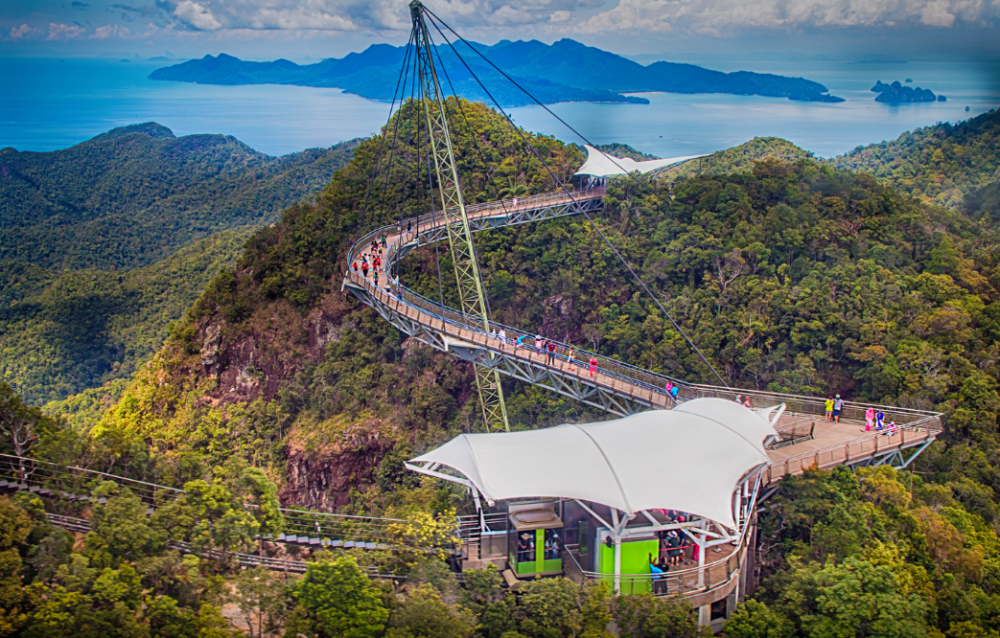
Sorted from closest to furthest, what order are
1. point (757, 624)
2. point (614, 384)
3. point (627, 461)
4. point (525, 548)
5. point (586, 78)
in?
point (757, 624) → point (525, 548) → point (627, 461) → point (614, 384) → point (586, 78)

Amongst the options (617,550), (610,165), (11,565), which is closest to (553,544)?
(617,550)

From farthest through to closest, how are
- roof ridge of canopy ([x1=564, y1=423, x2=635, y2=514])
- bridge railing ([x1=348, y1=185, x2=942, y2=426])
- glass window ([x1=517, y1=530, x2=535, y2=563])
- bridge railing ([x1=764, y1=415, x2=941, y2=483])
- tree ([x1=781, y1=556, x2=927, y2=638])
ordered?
bridge railing ([x1=348, y1=185, x2=942, y2=426]), bridge railing ([x1=764, y1=415, x2=941, y2=483]), glass window ([x1=517, y1=530, x2=535, y2=563]), tree ([x1=781, y1=556, x2=927, y2=638]), roof ridge of canopy ([x1=564, y1=423, x2=635, y2=514])

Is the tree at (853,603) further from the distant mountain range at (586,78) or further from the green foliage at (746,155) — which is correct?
the distant mountain range at (586,78)

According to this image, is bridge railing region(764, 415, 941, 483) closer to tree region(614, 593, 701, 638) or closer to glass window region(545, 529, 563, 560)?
tree region(614, 593, 701, 638)

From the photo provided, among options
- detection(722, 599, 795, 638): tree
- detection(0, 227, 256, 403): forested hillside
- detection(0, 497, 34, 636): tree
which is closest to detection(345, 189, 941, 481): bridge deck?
detection(722, 599, 795, 638): tree

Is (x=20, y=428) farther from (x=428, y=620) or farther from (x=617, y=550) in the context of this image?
(x=617, y=550)

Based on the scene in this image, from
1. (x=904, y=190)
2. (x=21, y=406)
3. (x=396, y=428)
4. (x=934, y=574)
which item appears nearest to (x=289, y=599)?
(x=21, y=406)
